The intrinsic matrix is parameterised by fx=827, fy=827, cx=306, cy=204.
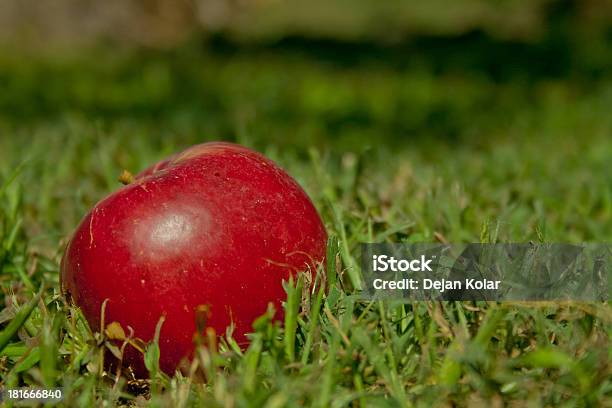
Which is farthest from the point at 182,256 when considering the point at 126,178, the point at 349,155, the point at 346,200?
the point at 349,155

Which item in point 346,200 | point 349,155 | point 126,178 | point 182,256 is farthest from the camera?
point 349,155

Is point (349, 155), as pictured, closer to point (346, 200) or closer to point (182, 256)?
point (346, 200)

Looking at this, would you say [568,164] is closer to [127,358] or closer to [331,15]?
[127,358]

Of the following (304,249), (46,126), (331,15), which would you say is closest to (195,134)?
(46,126)

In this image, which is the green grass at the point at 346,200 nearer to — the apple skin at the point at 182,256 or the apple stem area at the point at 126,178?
the apple skin at the point at 182,256

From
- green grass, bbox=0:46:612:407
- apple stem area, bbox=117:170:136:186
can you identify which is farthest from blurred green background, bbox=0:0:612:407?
apple stem area, bbox=117:170:136:186

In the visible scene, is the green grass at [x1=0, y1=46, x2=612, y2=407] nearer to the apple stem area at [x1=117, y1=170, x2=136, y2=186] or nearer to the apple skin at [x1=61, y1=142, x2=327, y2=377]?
the apple skin at [x1=61, y1=142, x2=327, y2=377]
